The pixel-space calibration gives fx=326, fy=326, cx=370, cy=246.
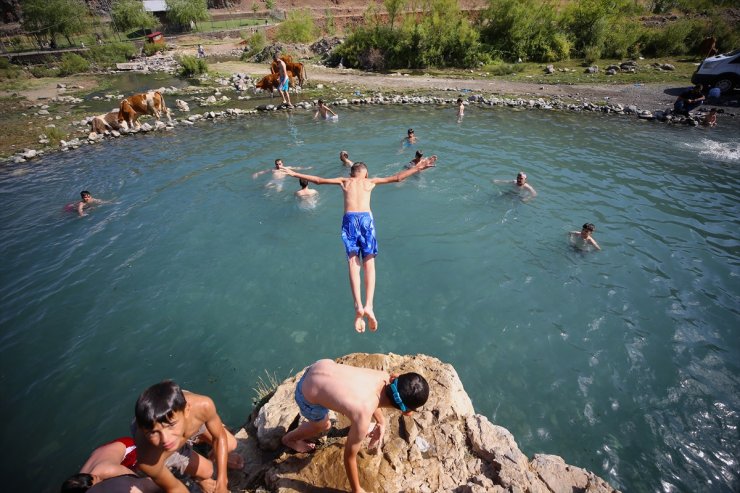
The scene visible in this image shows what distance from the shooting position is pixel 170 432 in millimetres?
2906

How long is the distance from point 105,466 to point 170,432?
1595 millimetres

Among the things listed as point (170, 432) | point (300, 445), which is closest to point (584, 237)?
point (300, 445)

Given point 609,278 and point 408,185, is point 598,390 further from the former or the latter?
point 408,185

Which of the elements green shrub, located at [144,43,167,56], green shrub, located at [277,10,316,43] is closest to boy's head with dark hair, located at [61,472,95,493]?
green shrub, located at [277,10,316,43]

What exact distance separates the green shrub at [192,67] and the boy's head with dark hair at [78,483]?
34.2 m

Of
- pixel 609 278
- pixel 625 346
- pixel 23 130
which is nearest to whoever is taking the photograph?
pixel 625 346

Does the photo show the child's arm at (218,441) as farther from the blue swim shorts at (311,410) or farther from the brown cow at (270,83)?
the brown cow at (270,83)

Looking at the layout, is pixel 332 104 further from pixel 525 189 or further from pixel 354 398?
pixel 354 398

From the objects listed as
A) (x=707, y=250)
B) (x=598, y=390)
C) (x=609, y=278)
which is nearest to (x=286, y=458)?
(x=598, y=390)

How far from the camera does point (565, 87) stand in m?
22.2

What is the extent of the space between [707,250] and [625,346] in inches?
192

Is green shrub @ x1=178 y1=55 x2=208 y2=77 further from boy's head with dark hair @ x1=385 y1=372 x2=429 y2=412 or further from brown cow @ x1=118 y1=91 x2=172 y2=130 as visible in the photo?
boy's head with dark hair @ x1=385 y1=372 x2=429 y2=412

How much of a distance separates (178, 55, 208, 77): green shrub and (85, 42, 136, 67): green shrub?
13610 millimetres

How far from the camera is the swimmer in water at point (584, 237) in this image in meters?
8.33
